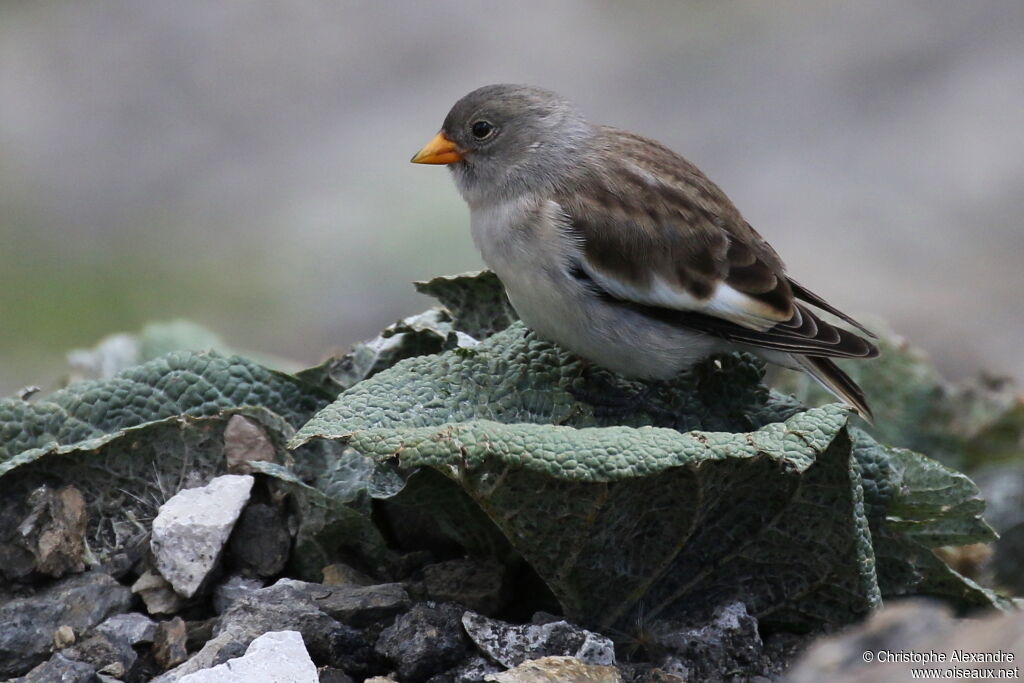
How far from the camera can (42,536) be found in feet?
11.2

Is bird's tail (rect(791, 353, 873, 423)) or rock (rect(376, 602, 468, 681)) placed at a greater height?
bird's tail (rect(791, 353, 873, 423))

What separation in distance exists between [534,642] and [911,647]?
1.02m

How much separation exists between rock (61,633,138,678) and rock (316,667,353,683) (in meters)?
0.46

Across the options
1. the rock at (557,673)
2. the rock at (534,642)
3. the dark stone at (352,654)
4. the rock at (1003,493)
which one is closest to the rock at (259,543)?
the dark stone at (352,654)

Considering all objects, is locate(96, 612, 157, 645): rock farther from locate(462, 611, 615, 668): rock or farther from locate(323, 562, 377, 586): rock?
locate(462, 611, 615, 668): rock

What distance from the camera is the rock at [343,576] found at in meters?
3.46

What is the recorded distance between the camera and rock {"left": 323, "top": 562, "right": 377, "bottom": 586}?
3.46 meters

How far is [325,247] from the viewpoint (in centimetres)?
1033

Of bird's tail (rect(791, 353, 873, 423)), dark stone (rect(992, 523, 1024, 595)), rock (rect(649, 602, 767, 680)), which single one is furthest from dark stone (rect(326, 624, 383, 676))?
dark stone (rect(992, 523, 1024, 595))

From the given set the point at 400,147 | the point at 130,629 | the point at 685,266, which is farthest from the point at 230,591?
the point at 400,147

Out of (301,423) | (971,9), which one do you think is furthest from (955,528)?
(971,9)

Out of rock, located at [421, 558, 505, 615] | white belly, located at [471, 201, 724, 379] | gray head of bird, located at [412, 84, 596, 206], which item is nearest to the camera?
rock, located at [421, 558, 505, 615]

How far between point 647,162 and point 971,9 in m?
10.4

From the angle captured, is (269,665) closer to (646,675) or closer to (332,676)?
(332,676)
